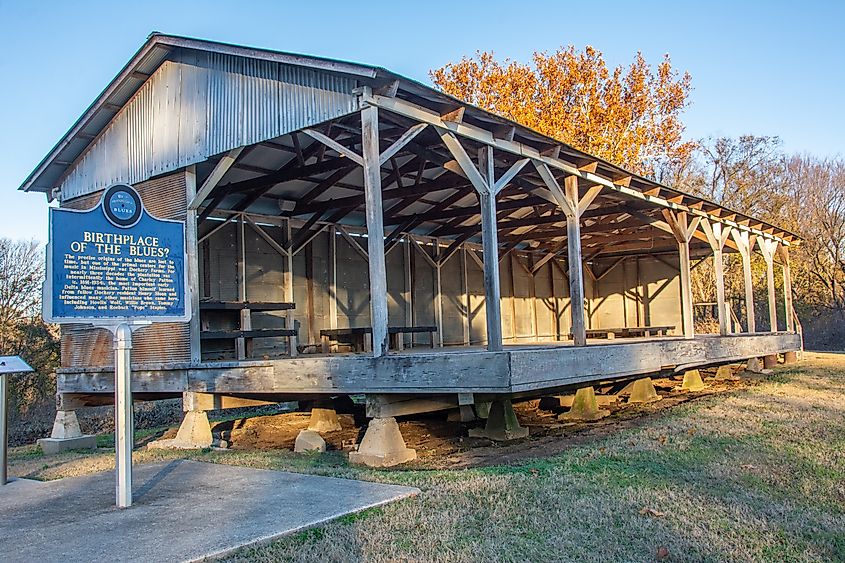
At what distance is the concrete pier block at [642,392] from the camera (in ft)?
44.8

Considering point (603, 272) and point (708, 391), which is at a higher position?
point (603, 272)

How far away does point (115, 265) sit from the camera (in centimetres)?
569

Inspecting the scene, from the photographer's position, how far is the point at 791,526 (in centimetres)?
482

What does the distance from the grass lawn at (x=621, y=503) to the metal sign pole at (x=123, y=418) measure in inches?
67.9

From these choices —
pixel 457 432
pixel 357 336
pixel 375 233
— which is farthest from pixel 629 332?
pixel 375 233

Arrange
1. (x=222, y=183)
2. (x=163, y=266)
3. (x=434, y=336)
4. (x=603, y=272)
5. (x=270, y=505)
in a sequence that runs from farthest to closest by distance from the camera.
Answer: (x=603, y=272) → (x=434, y=336) → (x=222, y=183) → (x=163, y=266) → (x=270, y=505)

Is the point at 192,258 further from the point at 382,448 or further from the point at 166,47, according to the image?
the point at 382,448

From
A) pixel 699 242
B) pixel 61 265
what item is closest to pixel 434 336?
pixel 699 242

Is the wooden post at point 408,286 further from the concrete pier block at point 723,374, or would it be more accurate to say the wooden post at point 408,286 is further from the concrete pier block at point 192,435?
the concrete pier block at point 723,374

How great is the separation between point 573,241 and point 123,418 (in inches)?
267

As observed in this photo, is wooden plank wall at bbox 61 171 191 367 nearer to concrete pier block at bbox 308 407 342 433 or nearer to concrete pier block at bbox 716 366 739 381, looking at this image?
concrete pier block at bbox 308 407 342 433

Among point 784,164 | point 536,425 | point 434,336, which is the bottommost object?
point 536,425

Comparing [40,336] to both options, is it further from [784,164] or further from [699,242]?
[784,164]

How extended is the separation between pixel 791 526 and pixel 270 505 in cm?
356
